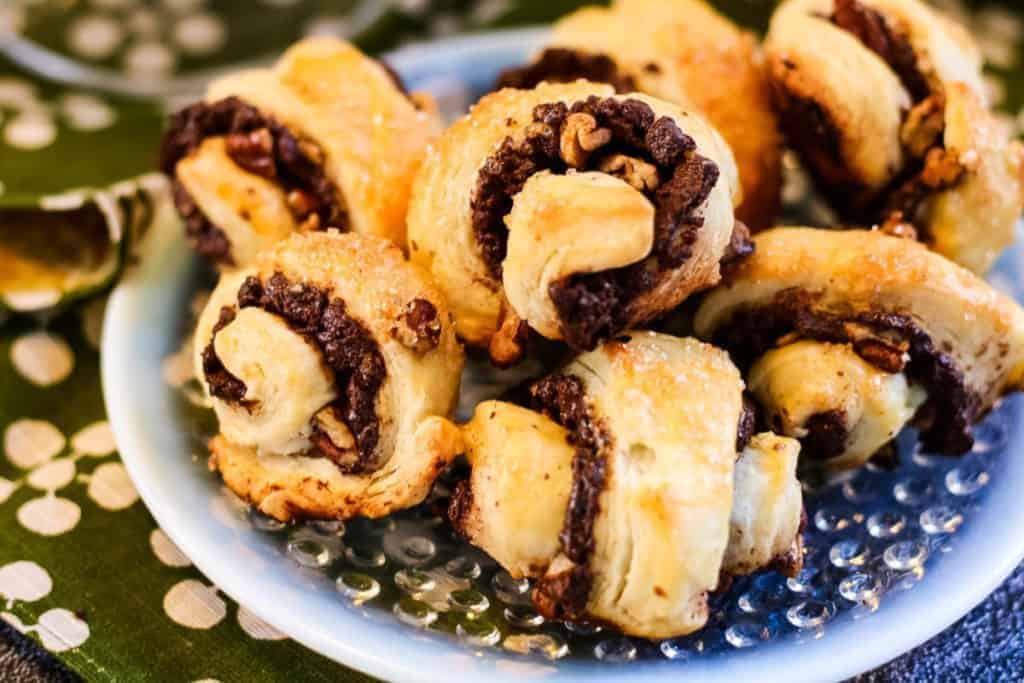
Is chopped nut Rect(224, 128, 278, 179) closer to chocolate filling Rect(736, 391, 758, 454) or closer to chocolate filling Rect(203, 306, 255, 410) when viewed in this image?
chocolate filling Rect(203, 306, 255, 410)

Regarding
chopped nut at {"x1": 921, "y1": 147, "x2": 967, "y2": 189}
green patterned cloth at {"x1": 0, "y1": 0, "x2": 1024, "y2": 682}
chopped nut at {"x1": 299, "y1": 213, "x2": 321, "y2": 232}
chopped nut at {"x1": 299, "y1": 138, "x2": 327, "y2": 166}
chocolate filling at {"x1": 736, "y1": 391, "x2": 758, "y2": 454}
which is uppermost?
chopped nut at {"x1": 921, "y1": 147, "x2": 967, "y2": 189}

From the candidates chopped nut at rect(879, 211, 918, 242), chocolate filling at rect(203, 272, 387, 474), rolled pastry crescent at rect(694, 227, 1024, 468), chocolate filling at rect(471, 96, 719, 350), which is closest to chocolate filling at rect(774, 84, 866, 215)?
chopped nut at rect(879, 211, 918, 242)

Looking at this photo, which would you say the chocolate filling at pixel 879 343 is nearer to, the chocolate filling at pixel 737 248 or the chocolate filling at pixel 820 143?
the chocolate filling at pixel 737 248

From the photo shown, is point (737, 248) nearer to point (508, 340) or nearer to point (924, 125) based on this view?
point (508, 340)

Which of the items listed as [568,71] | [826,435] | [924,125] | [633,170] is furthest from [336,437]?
[924,125]

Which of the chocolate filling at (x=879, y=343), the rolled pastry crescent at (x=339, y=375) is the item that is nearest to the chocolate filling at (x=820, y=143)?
the chocolate filling at (x=879, y=343)

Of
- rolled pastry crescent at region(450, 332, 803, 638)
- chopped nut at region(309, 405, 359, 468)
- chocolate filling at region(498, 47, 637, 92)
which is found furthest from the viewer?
chocolate filling at region(498, 47, 637, 92)
